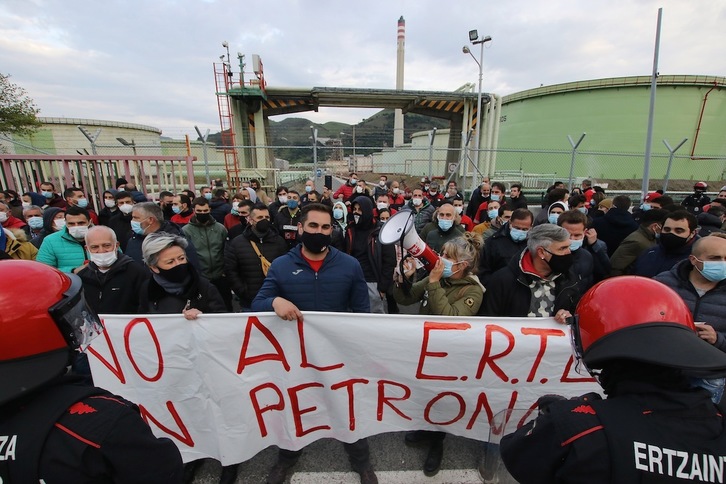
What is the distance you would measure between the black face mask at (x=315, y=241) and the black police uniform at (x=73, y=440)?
4.64ft

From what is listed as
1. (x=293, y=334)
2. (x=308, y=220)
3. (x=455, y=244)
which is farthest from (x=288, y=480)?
(x=455, y=244)

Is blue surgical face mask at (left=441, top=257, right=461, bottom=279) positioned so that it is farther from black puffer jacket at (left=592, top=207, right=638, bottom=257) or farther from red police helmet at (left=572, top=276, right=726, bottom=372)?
black puffer jacket at (left=592, top=207, right=638, bottom=257)

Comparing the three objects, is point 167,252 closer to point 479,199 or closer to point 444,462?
point 444,462

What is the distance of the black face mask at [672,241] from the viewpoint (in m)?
2.96

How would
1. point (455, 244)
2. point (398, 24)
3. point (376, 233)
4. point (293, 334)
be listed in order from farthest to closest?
1. point (398, 24)
2. point (376, 233)
3. point (455, 244)
4. point (293, 334)

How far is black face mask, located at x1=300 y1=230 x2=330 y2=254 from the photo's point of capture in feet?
7.57

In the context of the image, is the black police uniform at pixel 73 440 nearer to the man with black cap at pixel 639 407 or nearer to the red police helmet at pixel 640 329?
the man with black cap at pixel 639 407

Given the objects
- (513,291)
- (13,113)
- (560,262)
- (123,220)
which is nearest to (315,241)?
(513,291)

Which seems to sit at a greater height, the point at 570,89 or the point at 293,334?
the point at 570,89

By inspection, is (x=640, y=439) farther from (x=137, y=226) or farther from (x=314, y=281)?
(x=137, y=226)

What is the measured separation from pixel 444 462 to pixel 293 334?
1393mm

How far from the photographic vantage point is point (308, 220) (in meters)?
2.35

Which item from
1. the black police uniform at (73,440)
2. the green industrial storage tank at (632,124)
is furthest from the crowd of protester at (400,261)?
the green industrial storage tank at (632,124)

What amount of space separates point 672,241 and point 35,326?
4192 mm
